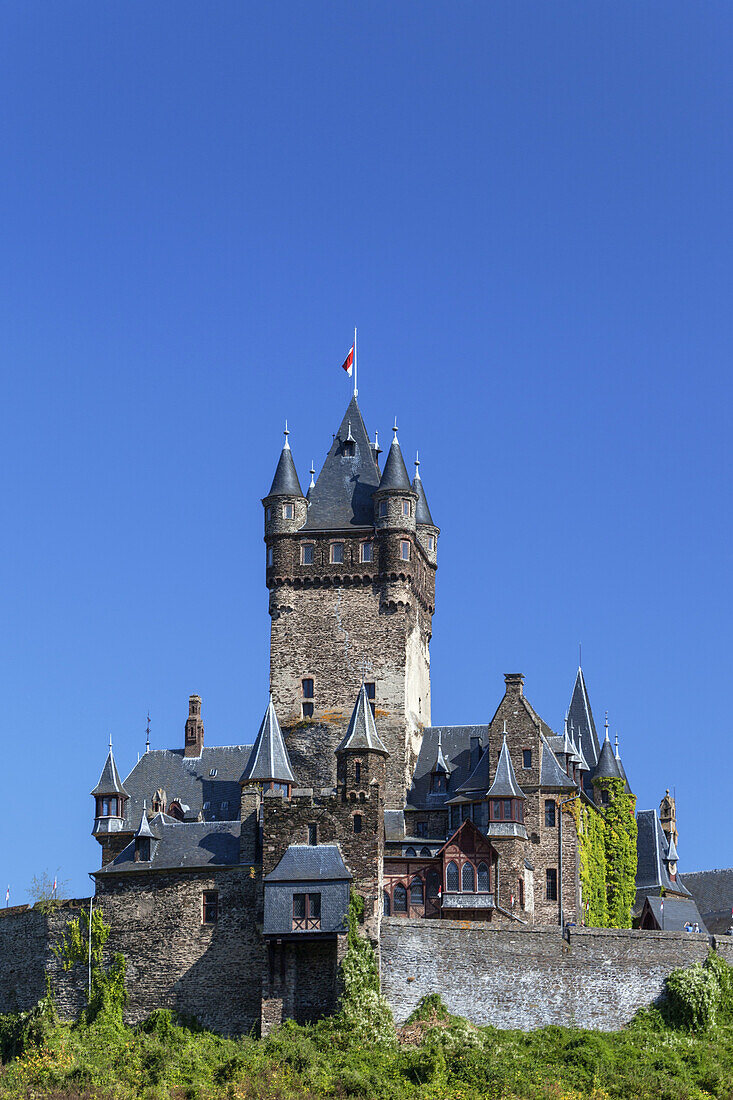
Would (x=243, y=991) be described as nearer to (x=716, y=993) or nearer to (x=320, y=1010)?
(x=320, y=1010)

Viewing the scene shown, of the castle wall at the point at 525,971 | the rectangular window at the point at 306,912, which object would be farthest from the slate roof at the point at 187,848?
the castle wall at the point at 525,971

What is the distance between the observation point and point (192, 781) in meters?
82.9

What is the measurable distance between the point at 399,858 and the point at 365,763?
4.96 meters

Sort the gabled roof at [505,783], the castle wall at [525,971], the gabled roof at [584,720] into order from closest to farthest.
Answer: the castle wall at [525,971] → the gabled roof at [505,783] → the gabled roof at [584,720]

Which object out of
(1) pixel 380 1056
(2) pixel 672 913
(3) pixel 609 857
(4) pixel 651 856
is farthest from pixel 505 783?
(1) pixel 380 1056

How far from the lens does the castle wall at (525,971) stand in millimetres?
67812

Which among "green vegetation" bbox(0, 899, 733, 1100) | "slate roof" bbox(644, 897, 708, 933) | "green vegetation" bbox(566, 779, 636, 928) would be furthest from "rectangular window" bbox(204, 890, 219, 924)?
"slate roof" bbox(644, 897, 708, 933)

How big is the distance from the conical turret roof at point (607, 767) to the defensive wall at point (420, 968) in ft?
38.2

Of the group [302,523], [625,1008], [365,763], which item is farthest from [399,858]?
[302,523]

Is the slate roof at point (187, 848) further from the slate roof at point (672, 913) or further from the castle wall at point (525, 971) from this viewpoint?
the slate roof at point (672, 913)

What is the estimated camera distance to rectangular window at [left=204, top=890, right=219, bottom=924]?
7188 cm

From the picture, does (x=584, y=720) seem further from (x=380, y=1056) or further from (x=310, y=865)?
(x=380, y=1056)

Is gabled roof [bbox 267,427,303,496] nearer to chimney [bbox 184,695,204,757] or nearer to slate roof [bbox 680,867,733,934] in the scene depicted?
chimney [bbox 184,695,204,757]

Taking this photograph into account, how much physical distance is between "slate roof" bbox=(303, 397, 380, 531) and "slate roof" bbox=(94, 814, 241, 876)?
15678 mm
